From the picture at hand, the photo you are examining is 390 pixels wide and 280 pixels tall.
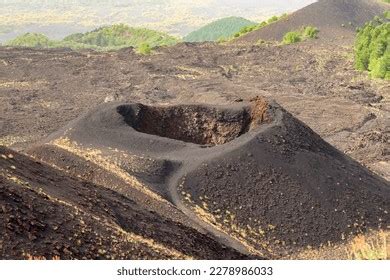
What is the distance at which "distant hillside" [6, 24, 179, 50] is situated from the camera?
244ft

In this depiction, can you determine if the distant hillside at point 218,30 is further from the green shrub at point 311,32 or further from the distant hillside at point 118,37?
the green shrub at point 311,32

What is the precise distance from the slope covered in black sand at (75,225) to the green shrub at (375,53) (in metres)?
31.0

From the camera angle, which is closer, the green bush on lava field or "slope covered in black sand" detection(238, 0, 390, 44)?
the green bush on lava field

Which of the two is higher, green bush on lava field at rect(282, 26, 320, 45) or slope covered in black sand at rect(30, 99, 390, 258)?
green bush on lava field at rect(282, 26, 320, 45)

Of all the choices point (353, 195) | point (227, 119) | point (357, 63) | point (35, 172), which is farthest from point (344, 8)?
point (35, 172)

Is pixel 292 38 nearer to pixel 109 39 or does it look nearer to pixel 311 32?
pixel 311 32

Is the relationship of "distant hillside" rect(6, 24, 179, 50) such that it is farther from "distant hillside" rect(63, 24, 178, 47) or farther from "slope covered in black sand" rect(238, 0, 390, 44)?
"slope covered in black sand" rect(238, 0, 390, 44)

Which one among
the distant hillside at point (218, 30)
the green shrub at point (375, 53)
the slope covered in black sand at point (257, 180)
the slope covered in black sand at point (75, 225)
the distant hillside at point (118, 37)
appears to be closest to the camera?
the slope covered in black sand at point (75, 225)

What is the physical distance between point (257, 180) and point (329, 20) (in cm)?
4599

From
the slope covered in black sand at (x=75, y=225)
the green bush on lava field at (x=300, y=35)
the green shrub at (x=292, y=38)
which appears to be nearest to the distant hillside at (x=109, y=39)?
the green bush on lava field at (x=300, y=35)

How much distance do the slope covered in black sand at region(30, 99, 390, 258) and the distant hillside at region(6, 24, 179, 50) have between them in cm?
5731

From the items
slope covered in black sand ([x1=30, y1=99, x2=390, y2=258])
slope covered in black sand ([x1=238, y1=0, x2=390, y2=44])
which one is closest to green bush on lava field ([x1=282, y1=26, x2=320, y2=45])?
slope covered in black sand ([x1=238, y1=0, x2=390, y2=44])

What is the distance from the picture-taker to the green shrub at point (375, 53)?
39969mm

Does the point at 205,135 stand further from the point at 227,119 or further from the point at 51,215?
the point at 51,215
